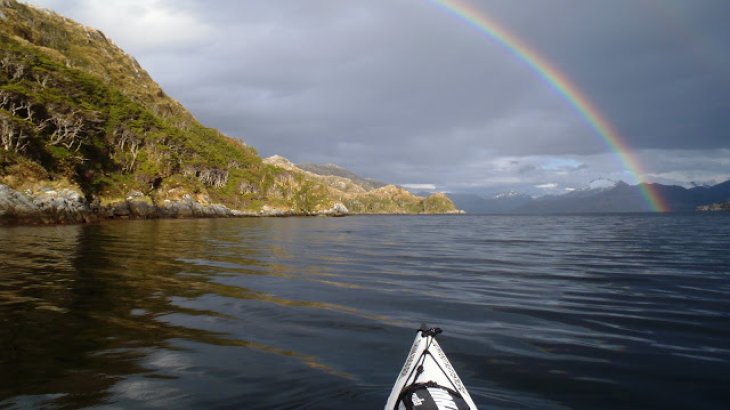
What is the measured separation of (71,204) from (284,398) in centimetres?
6970

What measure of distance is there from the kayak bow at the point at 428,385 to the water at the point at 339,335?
1503 millimetres

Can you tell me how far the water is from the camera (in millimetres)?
6793

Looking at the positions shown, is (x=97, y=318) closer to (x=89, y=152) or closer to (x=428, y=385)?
(x=428, y=385)

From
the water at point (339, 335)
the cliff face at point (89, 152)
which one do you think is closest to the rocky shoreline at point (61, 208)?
the cliff face at point (89, 152)

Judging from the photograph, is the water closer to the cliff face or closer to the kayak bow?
the kayak bow

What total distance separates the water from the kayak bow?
1503 millimetres

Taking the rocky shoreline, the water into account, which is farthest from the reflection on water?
the rocky shoreline

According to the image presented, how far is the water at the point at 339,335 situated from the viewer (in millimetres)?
6793

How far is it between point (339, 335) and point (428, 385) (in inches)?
214

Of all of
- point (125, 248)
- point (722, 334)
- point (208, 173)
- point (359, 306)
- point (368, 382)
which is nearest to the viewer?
point (368, 382)

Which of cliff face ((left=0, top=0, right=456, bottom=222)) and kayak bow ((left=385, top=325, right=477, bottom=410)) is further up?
cliff face ((left=0, top=0, right=456, bottom=222))

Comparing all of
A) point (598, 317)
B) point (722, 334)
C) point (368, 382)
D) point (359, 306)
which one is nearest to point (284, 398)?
point (368, 382)

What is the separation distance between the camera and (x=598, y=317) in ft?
40.2

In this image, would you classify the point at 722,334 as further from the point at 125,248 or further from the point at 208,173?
the point at 208,173
